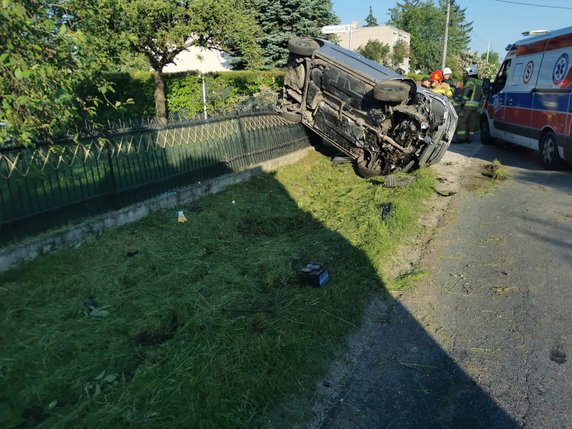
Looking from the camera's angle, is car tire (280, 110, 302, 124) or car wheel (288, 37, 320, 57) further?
car tire (280, 110, 302, 124)

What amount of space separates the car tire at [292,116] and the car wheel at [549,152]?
206 inches

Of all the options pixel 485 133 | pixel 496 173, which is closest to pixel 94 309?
pixel 496 173

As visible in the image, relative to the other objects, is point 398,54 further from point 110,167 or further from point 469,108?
point 110,167

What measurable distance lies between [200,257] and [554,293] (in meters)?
3.55

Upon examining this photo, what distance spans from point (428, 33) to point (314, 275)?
76109 millimetres

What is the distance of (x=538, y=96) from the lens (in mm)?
9445

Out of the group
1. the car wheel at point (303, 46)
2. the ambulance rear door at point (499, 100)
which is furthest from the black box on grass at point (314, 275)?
the ambulance rear door at point (499, 100)

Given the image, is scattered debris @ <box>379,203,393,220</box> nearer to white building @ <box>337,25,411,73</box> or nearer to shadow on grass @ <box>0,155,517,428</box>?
shadow on grass @ <box>0,155,517,428</box>

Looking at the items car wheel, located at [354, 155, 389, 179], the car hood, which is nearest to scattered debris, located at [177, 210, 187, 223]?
car wheel, located at [354, 155, 389, 179]

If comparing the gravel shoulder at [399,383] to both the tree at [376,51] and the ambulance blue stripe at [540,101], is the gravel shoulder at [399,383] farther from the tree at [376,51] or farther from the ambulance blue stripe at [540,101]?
the tree at [376,51]

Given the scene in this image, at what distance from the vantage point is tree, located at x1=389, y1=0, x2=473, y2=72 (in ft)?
214

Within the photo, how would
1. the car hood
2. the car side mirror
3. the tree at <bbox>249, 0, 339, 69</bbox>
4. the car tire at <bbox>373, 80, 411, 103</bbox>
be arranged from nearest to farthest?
the car tire at <bbox>373, 80, 411, 103</bbox>
the car hood
the car side mirror
the tree at <bbox>249, 0, 339, 69</bbox>

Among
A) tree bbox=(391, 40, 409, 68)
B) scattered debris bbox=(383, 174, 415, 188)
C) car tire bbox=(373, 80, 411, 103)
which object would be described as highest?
car tire bbox=(373, 80, 411, 103)

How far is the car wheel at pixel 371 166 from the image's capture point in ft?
26.9
